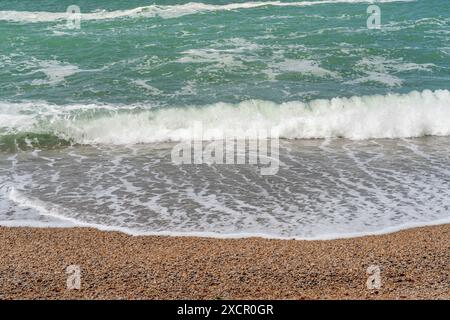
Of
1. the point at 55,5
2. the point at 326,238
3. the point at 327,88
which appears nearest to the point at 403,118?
the point at 327,88

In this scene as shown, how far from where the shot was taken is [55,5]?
1158 inches

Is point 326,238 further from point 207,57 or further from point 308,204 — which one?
point 207,57

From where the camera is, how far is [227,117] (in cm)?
1433

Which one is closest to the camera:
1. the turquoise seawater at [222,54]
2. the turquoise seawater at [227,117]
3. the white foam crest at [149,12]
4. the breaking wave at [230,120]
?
the turquoise seawater at [227,117]

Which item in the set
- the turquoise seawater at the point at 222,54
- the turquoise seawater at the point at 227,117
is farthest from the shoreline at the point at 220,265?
the turquoise seawater at the point at 222,54

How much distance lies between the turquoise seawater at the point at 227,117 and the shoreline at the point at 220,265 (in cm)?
55

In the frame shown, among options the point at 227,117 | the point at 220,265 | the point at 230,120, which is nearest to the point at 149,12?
the point at 227,117

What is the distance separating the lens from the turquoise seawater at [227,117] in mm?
9414

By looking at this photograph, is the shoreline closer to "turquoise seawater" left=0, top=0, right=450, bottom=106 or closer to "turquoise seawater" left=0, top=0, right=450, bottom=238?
"turquoise seawater" left=0, top=0, right=450, bottom=238

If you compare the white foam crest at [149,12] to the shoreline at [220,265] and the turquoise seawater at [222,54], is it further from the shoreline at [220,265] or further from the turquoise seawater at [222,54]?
the shoreline at [220,265]

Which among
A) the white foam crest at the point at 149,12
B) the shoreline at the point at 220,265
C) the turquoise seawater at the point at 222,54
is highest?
the white foam crest at the point at 149,12

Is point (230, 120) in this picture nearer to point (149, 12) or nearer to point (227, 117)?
point (227, 117)
